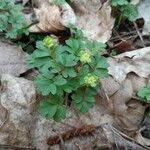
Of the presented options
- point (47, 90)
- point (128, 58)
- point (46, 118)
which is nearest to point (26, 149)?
point (46, 118)

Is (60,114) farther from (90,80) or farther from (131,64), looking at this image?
(131,64)

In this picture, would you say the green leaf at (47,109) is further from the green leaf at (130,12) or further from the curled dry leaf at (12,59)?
the green leaf at (130,12)

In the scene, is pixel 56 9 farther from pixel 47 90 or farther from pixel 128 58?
pixel 47 90

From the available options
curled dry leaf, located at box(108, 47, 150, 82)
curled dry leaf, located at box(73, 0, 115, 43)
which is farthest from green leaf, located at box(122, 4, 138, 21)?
curled dry leaf, located at box(108, 47, 150, 82)

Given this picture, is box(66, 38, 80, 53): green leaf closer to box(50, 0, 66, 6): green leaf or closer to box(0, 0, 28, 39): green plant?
box(0, 0, 28, 39): green plant

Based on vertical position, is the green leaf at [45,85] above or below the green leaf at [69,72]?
below

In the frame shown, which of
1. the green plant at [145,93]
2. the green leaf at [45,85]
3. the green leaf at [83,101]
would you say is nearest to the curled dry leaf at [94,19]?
the green plant at [145,93]
